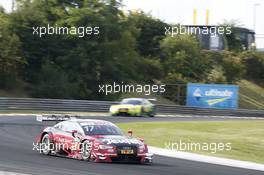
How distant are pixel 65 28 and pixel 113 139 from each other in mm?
36946

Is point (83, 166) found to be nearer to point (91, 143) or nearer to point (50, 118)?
point (91, 143)

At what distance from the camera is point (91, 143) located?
17.0m

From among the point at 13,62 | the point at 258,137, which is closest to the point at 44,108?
the point at 13,62

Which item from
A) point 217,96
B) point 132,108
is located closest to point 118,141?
point 132,108

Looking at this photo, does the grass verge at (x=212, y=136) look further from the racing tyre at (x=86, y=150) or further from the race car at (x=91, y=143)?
the racing tyre at (x=86, y=150)

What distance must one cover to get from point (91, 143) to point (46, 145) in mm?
2097

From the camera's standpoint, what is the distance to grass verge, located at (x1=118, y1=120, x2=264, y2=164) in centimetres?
2217

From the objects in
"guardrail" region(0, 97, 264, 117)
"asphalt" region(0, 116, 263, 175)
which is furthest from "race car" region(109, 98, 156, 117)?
"asphalt" region(0, 116, 263, 175)

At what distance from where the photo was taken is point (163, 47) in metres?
67.8

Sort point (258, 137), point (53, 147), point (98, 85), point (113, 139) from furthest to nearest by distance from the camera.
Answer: point (98, 85), point (258, 137), point (53, 147), point (113, 139)

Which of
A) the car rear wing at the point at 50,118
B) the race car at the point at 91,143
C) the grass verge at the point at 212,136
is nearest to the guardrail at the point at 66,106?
the grass verge at the point at 212,136

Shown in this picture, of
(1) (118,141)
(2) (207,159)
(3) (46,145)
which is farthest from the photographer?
(2) (207,159)

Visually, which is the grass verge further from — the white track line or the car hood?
the car hood

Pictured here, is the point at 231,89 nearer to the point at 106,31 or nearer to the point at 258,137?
the point at 106,31
